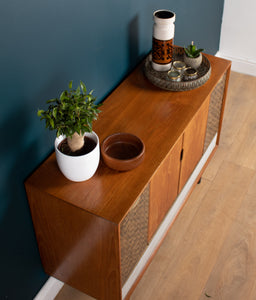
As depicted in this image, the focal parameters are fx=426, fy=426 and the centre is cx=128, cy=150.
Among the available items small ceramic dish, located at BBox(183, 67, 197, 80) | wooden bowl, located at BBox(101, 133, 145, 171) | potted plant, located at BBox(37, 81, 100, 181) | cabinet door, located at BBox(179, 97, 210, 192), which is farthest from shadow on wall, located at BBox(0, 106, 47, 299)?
small ceramic dish, located at BBox(183, 67, 197, 80)

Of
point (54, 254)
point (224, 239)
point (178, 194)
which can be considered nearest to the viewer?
point (54, 254)

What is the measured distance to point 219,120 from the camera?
2.34 metres

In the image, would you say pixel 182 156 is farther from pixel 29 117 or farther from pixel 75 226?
pixel 29 117

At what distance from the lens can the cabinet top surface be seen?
1446mm

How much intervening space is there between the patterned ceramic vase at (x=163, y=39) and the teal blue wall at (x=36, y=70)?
0.12 meters

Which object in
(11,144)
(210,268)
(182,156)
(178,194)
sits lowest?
(210,268)

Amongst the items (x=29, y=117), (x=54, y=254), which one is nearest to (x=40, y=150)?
(x=29, y=117)

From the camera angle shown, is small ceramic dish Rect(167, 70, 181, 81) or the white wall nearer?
small ceramic dish Rect(167, 70, 181, 81)

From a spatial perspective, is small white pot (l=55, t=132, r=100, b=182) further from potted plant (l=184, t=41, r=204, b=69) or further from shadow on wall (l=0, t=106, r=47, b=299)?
potted plant (l=184, t=41, r=204, b=69)

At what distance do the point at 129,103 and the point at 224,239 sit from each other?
88 centimetres

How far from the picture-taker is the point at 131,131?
5.62ft

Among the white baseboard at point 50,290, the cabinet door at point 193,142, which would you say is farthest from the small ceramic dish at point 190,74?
the white baseboard at point 50,290

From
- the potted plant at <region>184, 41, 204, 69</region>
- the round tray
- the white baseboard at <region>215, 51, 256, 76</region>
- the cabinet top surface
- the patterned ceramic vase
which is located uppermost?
the patterned ceramic vase

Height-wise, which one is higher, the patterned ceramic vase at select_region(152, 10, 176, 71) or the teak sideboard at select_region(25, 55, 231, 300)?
the patterned ceramic vase at select_region(152, 10, 176, 71)
